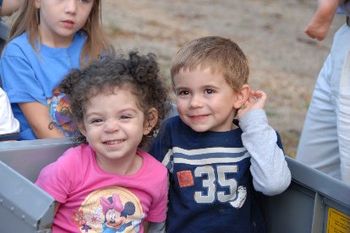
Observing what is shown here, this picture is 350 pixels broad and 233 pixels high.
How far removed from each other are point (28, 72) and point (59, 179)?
2.37 feet

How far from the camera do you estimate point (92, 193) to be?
8.68 feet

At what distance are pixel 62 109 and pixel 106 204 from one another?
61 centimetres

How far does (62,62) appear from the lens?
10.7 ft

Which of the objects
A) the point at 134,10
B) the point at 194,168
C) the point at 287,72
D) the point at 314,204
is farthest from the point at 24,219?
the point at 134,10

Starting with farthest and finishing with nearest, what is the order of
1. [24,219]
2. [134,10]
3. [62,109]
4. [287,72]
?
[134,10], [287,72], [62,109], [24,219]

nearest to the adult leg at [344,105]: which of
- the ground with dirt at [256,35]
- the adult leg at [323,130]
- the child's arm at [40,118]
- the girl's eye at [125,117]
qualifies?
the adult leg at [323,130]

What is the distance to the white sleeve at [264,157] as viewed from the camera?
2.66 metres

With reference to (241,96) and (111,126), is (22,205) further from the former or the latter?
(241,96)

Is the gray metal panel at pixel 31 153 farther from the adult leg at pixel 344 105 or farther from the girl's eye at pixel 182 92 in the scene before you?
the adult leg at pixel 344 105

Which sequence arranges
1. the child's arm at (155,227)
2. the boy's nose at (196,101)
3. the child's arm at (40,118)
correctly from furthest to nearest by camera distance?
1. the child's arm at (40,118)
2. the child's arm at (155,227)
3. the boy's nose at (196,101)

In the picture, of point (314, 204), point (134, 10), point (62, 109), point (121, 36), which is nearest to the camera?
point (314, 204)

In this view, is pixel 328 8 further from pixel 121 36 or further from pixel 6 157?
pixel 121 36

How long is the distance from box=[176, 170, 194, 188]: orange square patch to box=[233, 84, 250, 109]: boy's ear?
299 mm

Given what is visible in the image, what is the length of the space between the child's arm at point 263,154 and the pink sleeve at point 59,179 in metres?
0.62
